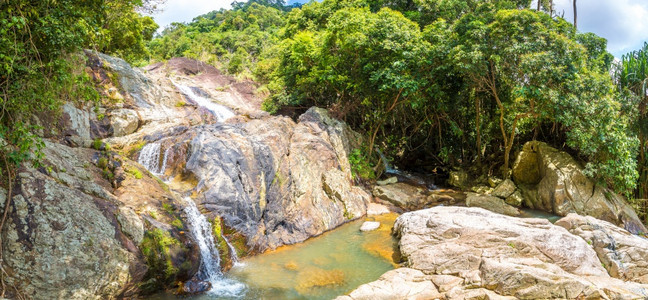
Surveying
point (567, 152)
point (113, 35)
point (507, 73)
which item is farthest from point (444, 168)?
point (113, 35)

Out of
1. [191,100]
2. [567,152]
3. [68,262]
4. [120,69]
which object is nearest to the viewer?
[68,262]

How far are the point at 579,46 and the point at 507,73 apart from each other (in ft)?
8.14

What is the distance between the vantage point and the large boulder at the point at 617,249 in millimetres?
8758

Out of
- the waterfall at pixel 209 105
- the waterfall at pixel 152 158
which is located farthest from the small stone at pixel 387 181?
the waterfall at pixel 152 158

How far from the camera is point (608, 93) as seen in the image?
13.7m

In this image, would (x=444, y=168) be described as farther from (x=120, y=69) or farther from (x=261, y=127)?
(x=120, y=69)

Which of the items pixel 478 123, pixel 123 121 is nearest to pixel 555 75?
pixel 478 123

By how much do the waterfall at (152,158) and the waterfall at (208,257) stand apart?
2235mm

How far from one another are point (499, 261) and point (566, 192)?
906 cm

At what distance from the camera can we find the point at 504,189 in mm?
16734

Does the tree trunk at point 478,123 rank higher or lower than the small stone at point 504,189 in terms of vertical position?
higher

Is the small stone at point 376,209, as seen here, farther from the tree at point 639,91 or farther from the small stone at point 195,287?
the tree at point 639,91

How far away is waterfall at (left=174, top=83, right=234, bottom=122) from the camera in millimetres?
21344

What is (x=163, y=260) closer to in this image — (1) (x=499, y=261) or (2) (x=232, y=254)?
(2) (x=232, y=254)
